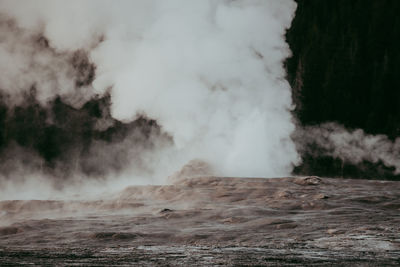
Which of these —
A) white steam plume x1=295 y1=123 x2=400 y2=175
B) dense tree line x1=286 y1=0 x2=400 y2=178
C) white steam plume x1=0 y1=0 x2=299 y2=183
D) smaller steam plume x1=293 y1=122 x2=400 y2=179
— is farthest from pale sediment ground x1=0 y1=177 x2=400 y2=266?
dense tree line x1=286 y1=0 x2=400 y2=178

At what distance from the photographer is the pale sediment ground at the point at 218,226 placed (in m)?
7.11

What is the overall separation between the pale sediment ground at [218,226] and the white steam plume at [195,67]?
166 inches

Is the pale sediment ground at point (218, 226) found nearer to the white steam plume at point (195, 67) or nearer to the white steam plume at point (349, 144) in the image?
the white steam plume at point (195, 67)

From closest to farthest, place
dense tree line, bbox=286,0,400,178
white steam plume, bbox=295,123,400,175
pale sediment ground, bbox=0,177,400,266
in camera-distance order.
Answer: pale sediment ground, bbox=0,177,400,266 → white steam plume, bbox=295,123,400,175 → dense tree line, bbox=286,0,400,178

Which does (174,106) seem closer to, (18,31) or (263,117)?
(263,117)

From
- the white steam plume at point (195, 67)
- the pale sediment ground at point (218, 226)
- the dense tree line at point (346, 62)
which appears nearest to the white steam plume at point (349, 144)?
the dense tree line at point (346, 62)

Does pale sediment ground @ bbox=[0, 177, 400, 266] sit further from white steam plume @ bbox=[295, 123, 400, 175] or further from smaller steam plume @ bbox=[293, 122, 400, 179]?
white steam plume @ bbox=[295, 123, 400, 175]

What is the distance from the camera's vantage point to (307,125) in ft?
86.8

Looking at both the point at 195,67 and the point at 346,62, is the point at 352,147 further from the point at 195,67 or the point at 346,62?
the point at 195,67

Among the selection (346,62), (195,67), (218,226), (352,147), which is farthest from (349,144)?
(218,226)

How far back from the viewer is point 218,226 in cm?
1057

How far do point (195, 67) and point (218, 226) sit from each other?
13729 mm

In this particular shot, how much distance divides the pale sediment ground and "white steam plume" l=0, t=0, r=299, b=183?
4.21 m

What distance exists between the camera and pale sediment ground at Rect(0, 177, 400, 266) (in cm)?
711
